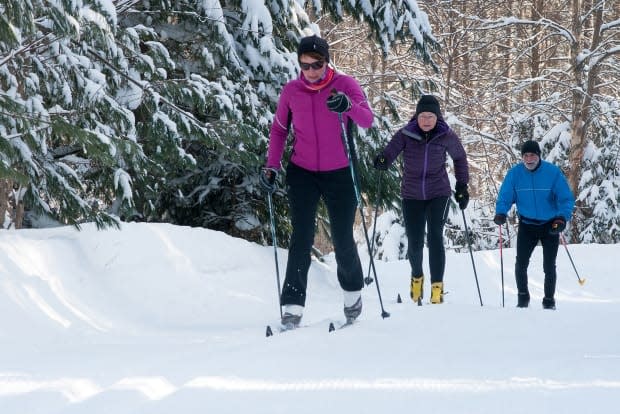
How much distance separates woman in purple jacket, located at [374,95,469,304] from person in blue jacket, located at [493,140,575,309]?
32.5 inches

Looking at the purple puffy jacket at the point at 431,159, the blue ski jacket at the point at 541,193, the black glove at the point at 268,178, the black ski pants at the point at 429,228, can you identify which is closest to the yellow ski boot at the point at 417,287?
the black ski pants at the point at 429,228

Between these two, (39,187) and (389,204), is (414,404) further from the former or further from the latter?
(389,204)

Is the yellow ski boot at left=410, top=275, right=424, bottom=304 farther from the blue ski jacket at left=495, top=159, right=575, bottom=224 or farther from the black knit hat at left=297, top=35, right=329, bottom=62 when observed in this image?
the black knit hat at left=297, top=35, right=329, bottom=62

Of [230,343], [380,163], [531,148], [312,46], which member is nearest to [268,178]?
[312,46]

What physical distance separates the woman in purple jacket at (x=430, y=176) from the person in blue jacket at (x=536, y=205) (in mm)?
825

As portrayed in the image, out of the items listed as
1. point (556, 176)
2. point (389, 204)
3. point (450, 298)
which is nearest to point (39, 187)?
point (389, 204)

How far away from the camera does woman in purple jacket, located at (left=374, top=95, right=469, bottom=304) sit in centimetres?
672

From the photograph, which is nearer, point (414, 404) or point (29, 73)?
point (414, 404)

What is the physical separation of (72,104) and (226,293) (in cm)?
211

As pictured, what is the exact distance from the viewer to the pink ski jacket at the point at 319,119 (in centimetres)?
488

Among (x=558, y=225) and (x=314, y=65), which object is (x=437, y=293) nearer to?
(x=558, y=225)

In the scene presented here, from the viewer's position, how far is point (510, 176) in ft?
24.6

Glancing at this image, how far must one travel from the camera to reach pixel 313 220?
5137 mm

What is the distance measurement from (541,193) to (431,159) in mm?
1299
